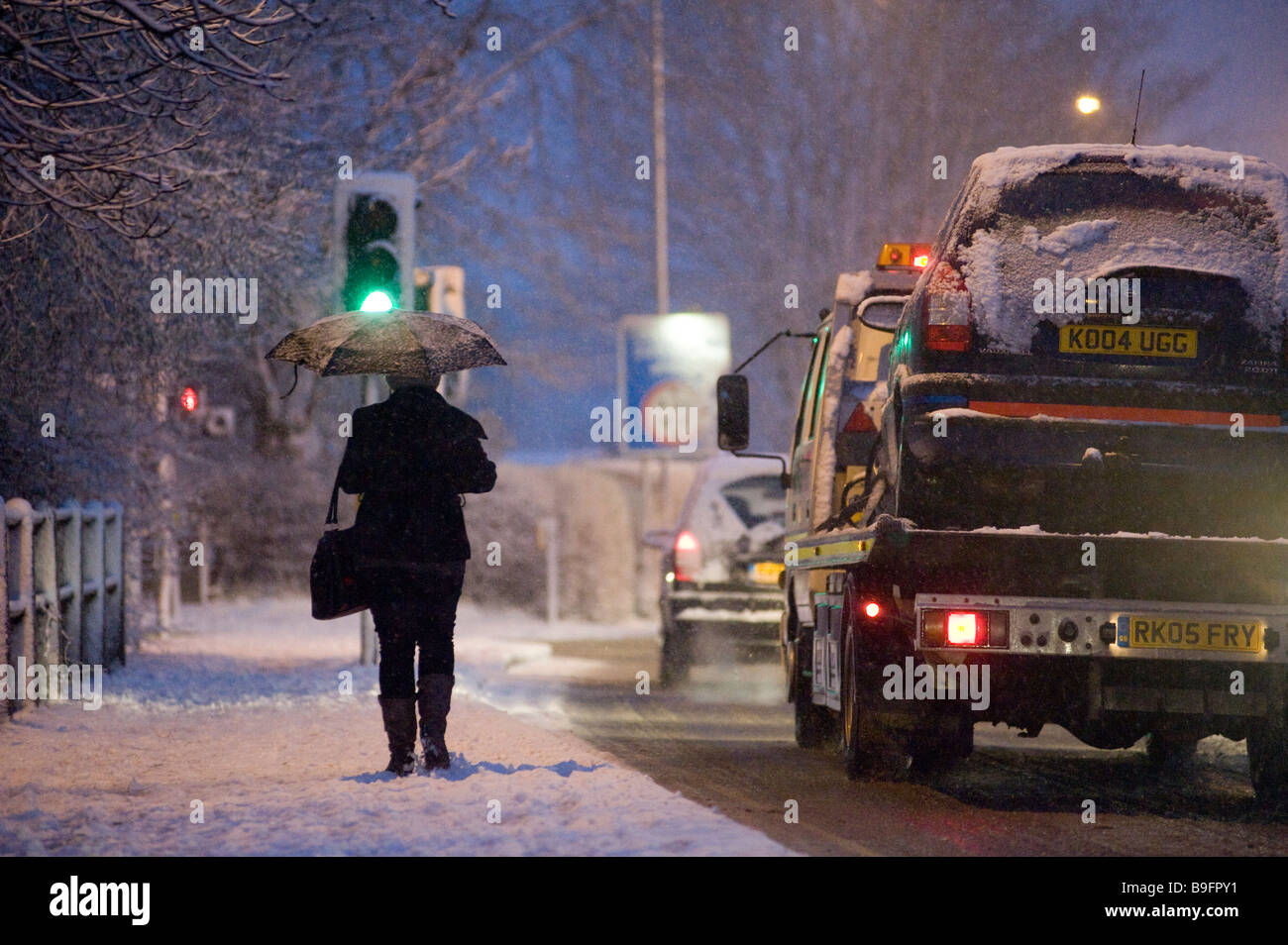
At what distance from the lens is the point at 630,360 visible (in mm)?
26703

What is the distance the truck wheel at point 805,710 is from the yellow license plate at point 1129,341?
330cm

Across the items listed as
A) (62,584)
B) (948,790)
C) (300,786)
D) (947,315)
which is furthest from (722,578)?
(300,786)

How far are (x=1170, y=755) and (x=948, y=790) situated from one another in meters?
2.43

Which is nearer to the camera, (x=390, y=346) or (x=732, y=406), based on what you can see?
(x=390, y=346)

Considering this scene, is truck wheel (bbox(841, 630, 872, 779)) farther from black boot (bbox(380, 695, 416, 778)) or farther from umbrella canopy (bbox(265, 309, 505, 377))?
umbrella canopy (bbox(265, 309, 505, 377))

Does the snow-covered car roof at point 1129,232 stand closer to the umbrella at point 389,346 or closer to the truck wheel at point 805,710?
the umbrella at point 389,346

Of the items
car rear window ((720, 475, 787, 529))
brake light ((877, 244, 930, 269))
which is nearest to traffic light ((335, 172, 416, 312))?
brake light ((877, 244, 930, 269))

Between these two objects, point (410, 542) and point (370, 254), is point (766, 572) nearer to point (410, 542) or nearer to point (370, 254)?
point (370, 254)

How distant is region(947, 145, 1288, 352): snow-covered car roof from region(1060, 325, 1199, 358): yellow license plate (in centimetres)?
21

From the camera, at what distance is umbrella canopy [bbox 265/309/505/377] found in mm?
8750

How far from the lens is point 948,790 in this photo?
30.7 feet
